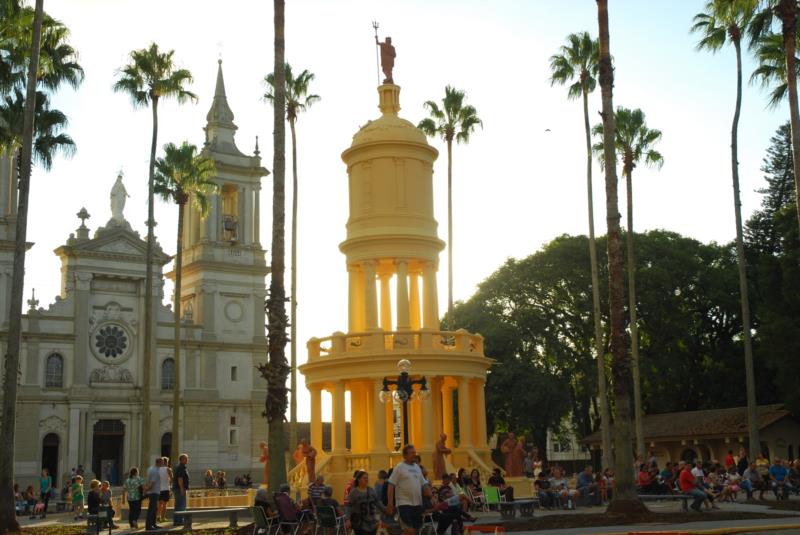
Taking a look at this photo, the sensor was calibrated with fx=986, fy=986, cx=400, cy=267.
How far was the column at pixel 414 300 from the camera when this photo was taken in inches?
1336

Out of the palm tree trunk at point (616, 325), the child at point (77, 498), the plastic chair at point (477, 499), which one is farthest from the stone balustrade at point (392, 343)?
the child at point (77, 498)

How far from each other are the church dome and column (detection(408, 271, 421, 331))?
4520 mm

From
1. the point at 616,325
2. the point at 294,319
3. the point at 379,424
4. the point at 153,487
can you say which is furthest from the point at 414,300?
the point at 616,325

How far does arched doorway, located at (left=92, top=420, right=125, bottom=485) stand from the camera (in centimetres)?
6084

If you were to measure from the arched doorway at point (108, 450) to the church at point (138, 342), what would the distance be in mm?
75

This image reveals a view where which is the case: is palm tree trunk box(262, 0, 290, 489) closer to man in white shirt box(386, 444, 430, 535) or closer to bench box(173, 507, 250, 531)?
man in white shirt box(386, 444, 430, 535)

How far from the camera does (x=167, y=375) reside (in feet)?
212

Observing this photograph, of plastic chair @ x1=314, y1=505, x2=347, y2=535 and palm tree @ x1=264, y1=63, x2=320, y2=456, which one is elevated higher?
palm tree @ x1=264, y1=63, x2=320, y2=456

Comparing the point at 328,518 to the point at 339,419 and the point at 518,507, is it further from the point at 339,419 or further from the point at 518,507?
the point at 339,419

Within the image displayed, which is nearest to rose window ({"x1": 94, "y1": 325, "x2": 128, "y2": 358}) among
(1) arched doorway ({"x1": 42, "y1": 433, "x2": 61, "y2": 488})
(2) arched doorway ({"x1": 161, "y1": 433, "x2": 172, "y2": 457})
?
(2) arched doorway ({"x1": 161, "y1": 433, "x2": 172, "y2": 457})

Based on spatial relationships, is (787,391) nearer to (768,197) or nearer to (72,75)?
(768,197)

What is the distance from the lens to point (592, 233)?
42188mm

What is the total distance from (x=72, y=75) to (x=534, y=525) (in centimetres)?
2213

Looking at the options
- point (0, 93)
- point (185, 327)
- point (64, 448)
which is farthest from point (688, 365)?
point (0, 93)
